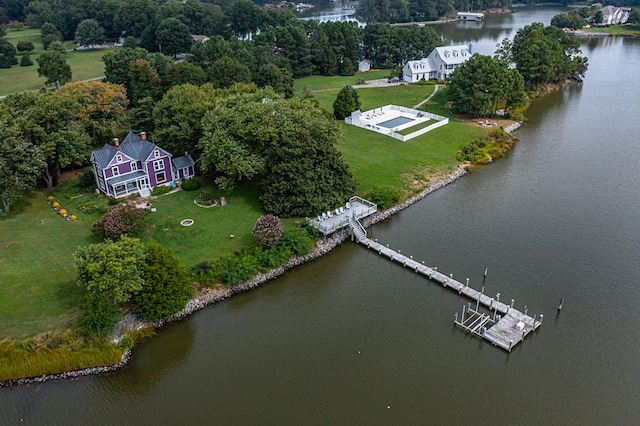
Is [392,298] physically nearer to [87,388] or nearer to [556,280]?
[556,280]

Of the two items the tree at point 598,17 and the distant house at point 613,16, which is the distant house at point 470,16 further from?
the distant house at point 613,16

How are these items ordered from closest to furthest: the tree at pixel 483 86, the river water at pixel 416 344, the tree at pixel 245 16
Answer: the river water at pixel 416 344, the tree at pixel 483 86, the tree at pixel 245 16

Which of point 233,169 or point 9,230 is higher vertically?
point 233,169

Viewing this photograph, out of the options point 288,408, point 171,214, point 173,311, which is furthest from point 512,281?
point 171,214

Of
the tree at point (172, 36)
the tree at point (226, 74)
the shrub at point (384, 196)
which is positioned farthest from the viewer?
the tree at point (172, 36)

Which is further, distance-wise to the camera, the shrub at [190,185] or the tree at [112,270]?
the shrub at [190,185]

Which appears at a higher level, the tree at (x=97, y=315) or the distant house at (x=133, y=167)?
the distant house at (x=133, y=167)

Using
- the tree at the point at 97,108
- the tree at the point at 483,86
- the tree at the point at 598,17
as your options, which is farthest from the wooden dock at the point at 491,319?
the tree at the point at 598,17
